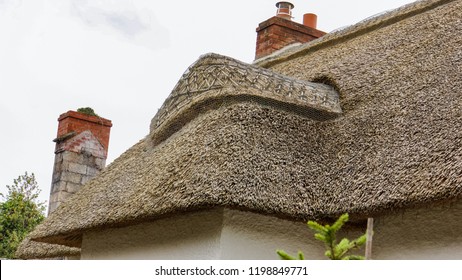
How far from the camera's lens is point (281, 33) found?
12727mm

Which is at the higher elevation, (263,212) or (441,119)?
(441,119)

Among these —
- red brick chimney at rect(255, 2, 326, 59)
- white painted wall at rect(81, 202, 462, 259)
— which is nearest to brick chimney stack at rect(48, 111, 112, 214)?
red brick chimney at rect(255, 2, 326, 59)

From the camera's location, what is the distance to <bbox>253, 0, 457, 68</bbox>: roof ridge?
30.2 ft

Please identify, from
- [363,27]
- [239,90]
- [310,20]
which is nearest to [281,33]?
[310,20]

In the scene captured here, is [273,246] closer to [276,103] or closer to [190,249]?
[190,249]

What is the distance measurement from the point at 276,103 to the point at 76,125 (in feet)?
20.0

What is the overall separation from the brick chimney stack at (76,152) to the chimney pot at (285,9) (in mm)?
3187

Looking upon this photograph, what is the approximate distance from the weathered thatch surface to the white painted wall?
3.19 metres

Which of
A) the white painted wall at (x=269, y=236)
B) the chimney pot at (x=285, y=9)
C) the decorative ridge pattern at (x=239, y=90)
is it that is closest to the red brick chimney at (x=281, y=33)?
the chimney pot at (x=285, y=9)

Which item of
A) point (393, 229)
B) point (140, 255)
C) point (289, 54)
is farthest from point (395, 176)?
point (289, 54)

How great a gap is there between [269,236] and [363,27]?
11.8ft

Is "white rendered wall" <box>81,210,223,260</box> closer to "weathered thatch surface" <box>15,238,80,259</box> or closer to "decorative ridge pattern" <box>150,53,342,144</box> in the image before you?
"decorative ridge pattern" <box>150,53,342,144</box>

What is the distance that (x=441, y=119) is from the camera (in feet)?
21.5

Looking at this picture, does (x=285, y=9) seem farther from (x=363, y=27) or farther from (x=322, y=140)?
(x=322, y=140)
